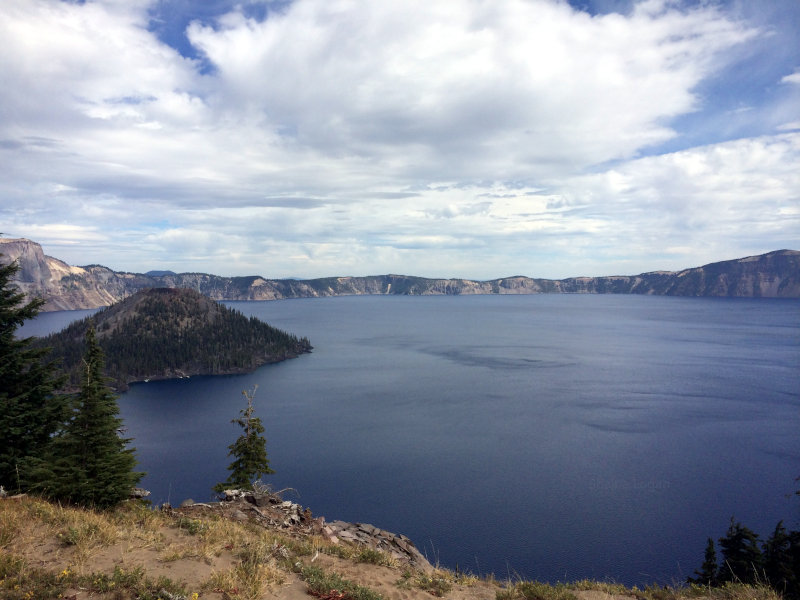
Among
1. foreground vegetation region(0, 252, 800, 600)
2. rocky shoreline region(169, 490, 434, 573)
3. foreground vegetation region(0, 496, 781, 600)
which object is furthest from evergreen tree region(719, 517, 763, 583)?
rocky shoreline region(169, 490, 434, 573)

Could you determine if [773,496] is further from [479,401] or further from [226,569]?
[226,569]

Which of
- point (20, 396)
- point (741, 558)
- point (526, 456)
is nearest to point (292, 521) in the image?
point (20, 396)

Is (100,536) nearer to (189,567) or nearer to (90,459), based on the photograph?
(189,567)

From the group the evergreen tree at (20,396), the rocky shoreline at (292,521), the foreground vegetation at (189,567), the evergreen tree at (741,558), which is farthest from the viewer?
the evergreen tree at (741,558)

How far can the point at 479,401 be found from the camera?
12394cm

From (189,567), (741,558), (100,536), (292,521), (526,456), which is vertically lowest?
(526,456)

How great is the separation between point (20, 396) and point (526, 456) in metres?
80.5

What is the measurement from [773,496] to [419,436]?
61.4 m

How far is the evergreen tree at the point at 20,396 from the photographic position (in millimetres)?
21438

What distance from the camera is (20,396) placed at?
872 inches

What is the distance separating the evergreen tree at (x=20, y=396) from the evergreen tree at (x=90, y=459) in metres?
3.00

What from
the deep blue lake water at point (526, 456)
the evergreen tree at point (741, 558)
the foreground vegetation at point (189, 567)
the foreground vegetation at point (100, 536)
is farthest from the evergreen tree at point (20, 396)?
the evergreen tree at point (741, 558)

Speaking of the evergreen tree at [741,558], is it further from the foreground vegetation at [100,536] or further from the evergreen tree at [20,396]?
the evergreen tree at [20,396]

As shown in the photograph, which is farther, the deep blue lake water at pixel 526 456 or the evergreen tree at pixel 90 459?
the deep blue lake water at pixel 526 456
